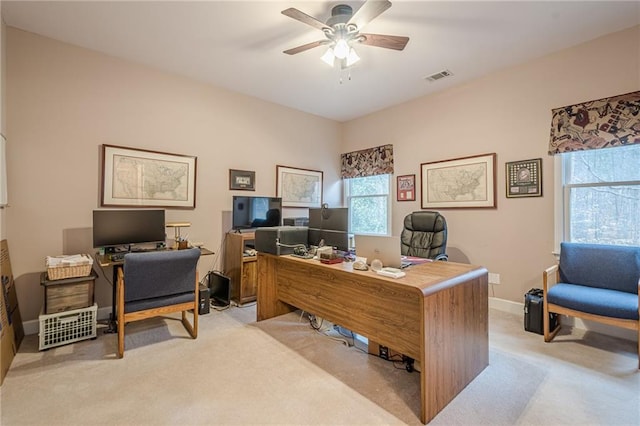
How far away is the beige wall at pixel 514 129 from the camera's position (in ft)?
9.02

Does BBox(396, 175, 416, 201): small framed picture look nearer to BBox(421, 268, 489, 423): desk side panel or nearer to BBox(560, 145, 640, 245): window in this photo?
BBox(560, 145, 640, 245): window

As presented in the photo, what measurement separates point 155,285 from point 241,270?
125cm

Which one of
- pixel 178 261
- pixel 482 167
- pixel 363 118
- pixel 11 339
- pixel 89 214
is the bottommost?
pixel 11 339

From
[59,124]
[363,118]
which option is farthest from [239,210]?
[363,118]

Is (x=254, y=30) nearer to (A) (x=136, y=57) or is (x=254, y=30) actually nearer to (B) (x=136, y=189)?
(A) (x=136, y=57)

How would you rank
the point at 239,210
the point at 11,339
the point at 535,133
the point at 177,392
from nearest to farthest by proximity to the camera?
the point at 177,392
the point at 11,339
the point at 535,133
the point at 239,210

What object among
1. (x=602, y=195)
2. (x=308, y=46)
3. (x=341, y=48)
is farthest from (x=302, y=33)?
(x=602, y=195)

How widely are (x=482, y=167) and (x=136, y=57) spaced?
13.8 feet

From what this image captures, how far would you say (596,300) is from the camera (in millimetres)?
2301

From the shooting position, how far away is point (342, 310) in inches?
91.2

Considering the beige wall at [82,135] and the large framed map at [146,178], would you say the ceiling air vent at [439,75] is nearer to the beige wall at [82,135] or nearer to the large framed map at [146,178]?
the beige wall at [82,135]

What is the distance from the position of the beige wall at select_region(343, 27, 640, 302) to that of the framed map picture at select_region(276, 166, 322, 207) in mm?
1655

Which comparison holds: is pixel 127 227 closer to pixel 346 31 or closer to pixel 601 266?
pixel 346 31

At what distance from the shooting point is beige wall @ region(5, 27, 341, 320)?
268cm
